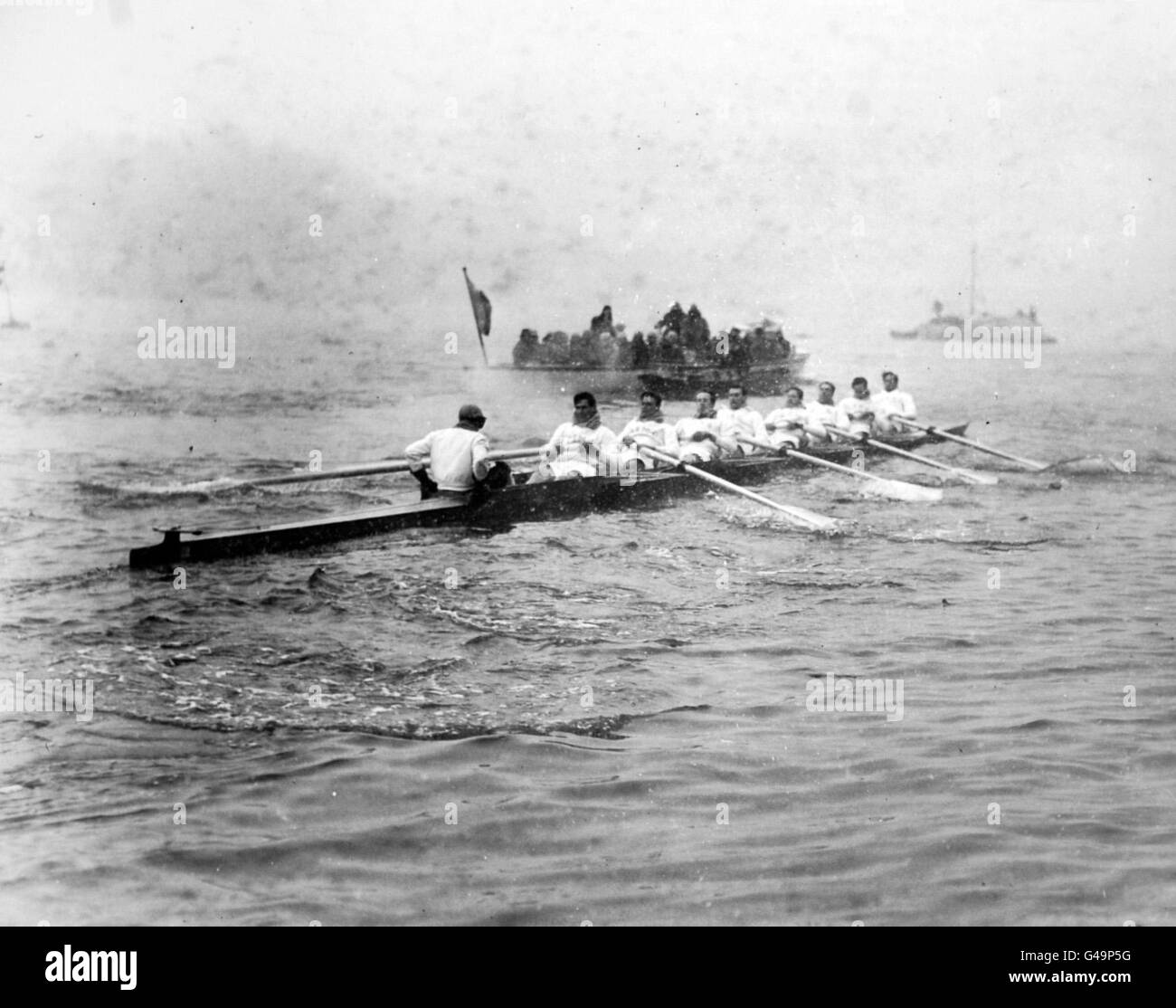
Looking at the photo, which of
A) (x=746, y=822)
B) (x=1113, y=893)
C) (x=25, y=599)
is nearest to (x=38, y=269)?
(x=25, y=599)

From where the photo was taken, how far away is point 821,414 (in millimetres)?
9273

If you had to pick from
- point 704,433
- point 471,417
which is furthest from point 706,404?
point 471,417

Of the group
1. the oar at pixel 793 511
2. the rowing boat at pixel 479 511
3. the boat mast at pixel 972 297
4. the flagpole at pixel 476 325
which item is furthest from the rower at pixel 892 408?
the flagpole at pixel 476 325

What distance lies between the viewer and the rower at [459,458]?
245 inches

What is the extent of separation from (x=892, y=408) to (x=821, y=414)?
0.55 metres

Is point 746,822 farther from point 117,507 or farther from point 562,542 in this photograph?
point 117,507

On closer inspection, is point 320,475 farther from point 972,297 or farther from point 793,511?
point 972,297

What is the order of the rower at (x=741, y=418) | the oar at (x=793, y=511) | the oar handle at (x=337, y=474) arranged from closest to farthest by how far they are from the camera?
the oar handle at (x=337, y=474), the oar at (x=793, y=511), the rower at (x=741, y=418)

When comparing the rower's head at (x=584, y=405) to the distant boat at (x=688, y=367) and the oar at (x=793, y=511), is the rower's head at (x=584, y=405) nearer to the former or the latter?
the distant boat at (x=688, y=367)

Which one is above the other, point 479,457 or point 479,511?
point 479,457

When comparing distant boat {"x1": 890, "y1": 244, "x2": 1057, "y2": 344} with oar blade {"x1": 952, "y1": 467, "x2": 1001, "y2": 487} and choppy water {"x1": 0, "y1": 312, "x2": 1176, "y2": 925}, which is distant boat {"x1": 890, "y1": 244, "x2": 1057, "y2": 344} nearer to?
choppy water {"x1": 0, "y1": 312, "x2": 1176, "y2": 925}

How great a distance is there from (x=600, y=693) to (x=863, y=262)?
315cm

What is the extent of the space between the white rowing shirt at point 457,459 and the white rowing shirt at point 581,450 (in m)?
0.94

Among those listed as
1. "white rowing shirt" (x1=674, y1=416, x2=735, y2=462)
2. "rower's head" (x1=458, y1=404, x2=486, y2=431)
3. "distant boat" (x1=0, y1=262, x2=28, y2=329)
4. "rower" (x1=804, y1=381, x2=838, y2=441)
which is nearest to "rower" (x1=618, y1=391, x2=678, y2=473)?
"white rowing shirt" (x1=674, y1=416, x2=735, y2=462)
